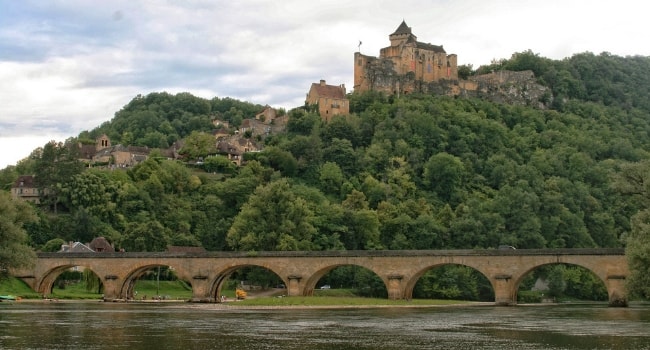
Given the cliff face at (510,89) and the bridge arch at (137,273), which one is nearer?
the bridge arch at (137,273)

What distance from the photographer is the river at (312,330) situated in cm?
3406

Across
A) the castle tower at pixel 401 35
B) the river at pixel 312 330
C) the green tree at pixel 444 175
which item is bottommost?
the river at pixel 312 330

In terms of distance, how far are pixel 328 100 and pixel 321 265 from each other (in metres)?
68.0

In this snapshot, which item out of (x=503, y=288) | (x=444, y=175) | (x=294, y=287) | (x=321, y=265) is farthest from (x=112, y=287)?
(x=444, y=175)

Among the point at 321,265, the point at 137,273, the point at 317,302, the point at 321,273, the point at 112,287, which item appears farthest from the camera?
the point at 137,273

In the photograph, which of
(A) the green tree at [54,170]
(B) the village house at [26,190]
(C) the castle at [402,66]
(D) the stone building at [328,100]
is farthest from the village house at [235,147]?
(B) the village house at [26,190]

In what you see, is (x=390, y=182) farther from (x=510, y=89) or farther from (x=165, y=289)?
(x=510, y=89)

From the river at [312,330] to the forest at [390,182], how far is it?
1082 inches

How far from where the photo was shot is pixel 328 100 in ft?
449

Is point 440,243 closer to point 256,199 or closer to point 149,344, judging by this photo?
point 256,199

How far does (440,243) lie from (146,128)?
272 feet

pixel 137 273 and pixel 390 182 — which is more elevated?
pixel 390 182

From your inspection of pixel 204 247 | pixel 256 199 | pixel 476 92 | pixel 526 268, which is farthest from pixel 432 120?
pixel 526 268

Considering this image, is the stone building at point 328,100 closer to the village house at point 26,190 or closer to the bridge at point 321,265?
the village house at point 26,190
